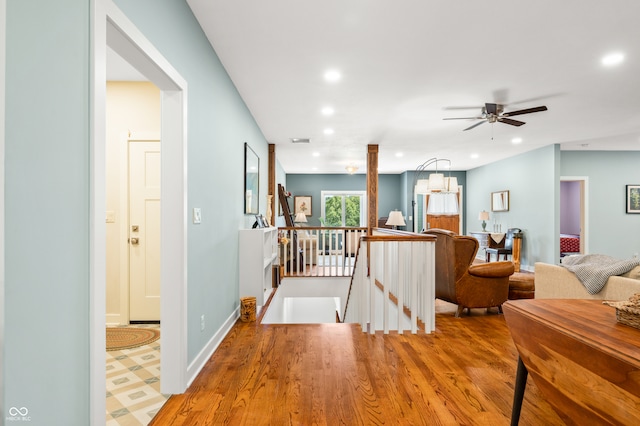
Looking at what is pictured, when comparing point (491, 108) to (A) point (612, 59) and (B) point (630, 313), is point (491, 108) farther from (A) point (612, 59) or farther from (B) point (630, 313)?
(B) point (630, 313)

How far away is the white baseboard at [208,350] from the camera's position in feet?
7.83

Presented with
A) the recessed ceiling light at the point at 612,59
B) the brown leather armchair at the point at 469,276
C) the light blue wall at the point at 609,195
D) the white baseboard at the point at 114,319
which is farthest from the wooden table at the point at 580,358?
the light blue wall at the point at 609,195

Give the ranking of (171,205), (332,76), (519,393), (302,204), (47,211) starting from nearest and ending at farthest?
(47,211) → (519,393) → (171,205) → (332,76) → (302,204)

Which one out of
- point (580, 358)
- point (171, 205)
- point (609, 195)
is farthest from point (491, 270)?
point (609, 195)

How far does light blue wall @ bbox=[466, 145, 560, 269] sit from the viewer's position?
676 centimetres

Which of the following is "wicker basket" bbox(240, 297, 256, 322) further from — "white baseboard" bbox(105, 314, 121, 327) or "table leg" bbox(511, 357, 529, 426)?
"table leg" bbox(511, 357, 529, 426)

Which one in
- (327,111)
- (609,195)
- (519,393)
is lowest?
(519,393)

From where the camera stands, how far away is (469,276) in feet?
13.0

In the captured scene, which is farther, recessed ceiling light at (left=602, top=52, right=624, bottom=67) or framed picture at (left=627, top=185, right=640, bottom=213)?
framed picture at (left=627, top=185, right=640, bottom=213)

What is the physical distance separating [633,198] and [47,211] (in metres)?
9.93

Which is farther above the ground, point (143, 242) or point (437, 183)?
point (437, 183)

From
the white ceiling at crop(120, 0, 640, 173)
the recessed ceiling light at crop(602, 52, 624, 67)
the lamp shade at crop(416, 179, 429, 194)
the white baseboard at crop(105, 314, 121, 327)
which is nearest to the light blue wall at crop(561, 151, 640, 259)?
the white ceiling at crop(120, 0, 640, 173)

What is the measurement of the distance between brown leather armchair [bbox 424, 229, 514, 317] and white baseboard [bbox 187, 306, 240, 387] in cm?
250

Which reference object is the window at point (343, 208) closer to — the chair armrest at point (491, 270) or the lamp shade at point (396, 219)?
the lamp shade at point (396, 219)
